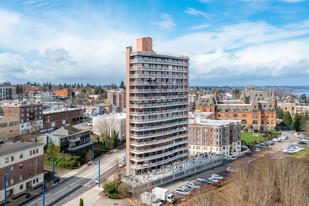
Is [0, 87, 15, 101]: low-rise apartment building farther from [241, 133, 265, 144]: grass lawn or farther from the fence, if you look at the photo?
the fence

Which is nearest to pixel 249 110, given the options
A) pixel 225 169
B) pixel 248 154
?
pixel 248 154

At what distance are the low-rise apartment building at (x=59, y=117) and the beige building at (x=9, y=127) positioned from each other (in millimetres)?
12943

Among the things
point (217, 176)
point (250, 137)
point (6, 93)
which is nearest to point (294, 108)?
point (250, 137)

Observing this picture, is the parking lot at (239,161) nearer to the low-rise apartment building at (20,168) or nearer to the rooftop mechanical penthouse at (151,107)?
the rooftop mechanical penthouse at (151,107)

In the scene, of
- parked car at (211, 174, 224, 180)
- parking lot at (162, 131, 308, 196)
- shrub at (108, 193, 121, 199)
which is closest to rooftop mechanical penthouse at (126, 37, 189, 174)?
parking lot at (162, 131, 308, 196)

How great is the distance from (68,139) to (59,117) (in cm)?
3905

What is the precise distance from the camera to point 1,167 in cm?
3547

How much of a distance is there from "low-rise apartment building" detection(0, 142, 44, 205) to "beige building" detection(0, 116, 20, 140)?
107ft

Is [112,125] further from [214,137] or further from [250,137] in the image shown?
[250,137]

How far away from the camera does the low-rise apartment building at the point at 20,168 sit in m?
36.4

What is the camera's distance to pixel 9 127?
2778 inches

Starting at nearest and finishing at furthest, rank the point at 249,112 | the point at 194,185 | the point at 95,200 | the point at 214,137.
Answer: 1. the point at 95,200
2. the point at 194,185
3. the point at 214,137
4. the point at 249,112

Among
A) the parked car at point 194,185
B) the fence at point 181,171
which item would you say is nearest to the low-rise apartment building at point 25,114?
the fence at point 181,171

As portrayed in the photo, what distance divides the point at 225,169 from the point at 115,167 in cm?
2374
